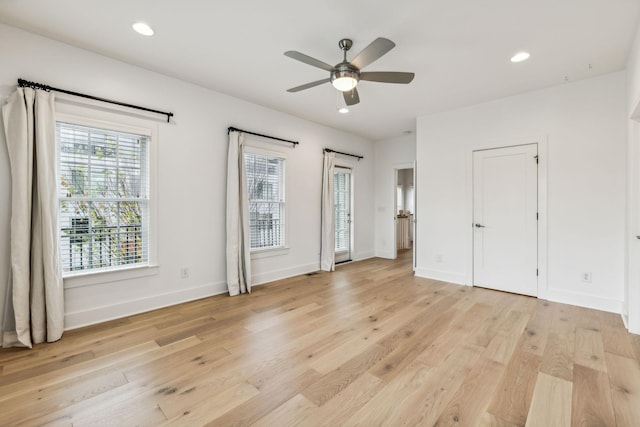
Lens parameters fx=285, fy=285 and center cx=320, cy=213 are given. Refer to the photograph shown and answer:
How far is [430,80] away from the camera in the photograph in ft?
11.5

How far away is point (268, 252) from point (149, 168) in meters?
2.08

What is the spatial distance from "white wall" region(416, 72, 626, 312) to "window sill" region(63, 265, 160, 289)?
4403 mm

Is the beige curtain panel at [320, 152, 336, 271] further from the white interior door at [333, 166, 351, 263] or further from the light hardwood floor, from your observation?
the light hardwood floor

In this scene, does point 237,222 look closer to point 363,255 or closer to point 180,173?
point 180,173

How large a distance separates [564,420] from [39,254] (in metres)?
4.09

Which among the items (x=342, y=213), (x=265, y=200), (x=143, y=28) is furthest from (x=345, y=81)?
(x=342, y=213)

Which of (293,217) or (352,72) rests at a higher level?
(352,72)

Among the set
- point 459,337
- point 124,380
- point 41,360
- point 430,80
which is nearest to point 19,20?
point 41,360

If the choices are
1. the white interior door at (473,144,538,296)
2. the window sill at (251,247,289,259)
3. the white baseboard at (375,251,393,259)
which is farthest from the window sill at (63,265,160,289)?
the white baseboard at (375,251,393,259)

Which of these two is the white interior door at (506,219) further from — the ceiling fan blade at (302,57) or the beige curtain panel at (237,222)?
the beige curtain panel at (237,222)

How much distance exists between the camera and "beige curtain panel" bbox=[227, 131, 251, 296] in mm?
3943

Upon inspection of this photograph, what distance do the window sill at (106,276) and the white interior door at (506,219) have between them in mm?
4513

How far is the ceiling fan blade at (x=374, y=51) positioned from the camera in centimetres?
208

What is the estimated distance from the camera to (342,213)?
6.17 m
